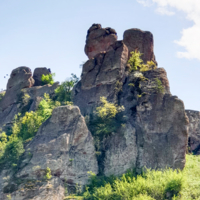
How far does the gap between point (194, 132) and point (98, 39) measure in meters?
16.7

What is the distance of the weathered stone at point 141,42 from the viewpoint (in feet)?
136

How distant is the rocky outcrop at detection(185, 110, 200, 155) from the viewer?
128ft

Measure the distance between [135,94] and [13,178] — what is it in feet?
44.8

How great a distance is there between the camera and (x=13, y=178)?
2983 centimetres

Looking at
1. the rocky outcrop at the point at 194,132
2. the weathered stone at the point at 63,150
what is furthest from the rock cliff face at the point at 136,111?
the rocky outcrop at the point at 194,132

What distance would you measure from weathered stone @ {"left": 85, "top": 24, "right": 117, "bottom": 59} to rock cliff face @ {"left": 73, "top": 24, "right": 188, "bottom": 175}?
235 inches

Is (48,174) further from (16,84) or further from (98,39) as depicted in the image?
(98,39)

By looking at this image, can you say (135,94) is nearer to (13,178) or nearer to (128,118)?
(128,118)

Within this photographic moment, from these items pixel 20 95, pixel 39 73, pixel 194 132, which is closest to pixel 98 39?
pixel 39 73

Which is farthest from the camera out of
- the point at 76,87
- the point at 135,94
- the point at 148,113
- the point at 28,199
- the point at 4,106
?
the point at 4,106

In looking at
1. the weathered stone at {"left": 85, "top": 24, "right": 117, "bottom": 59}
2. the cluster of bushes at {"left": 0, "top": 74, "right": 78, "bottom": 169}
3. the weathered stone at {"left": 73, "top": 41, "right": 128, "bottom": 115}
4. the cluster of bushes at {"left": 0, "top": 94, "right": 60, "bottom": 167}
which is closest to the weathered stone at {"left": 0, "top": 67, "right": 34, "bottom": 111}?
the cluster of bushes at {"left": 0, "top": 74, "right": 78, "bottom": 169}

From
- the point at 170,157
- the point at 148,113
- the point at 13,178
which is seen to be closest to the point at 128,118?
the point at 148,113

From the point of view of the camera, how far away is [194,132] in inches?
1583

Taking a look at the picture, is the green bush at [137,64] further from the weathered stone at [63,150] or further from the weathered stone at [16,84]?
the weathered stone at [16,84]
